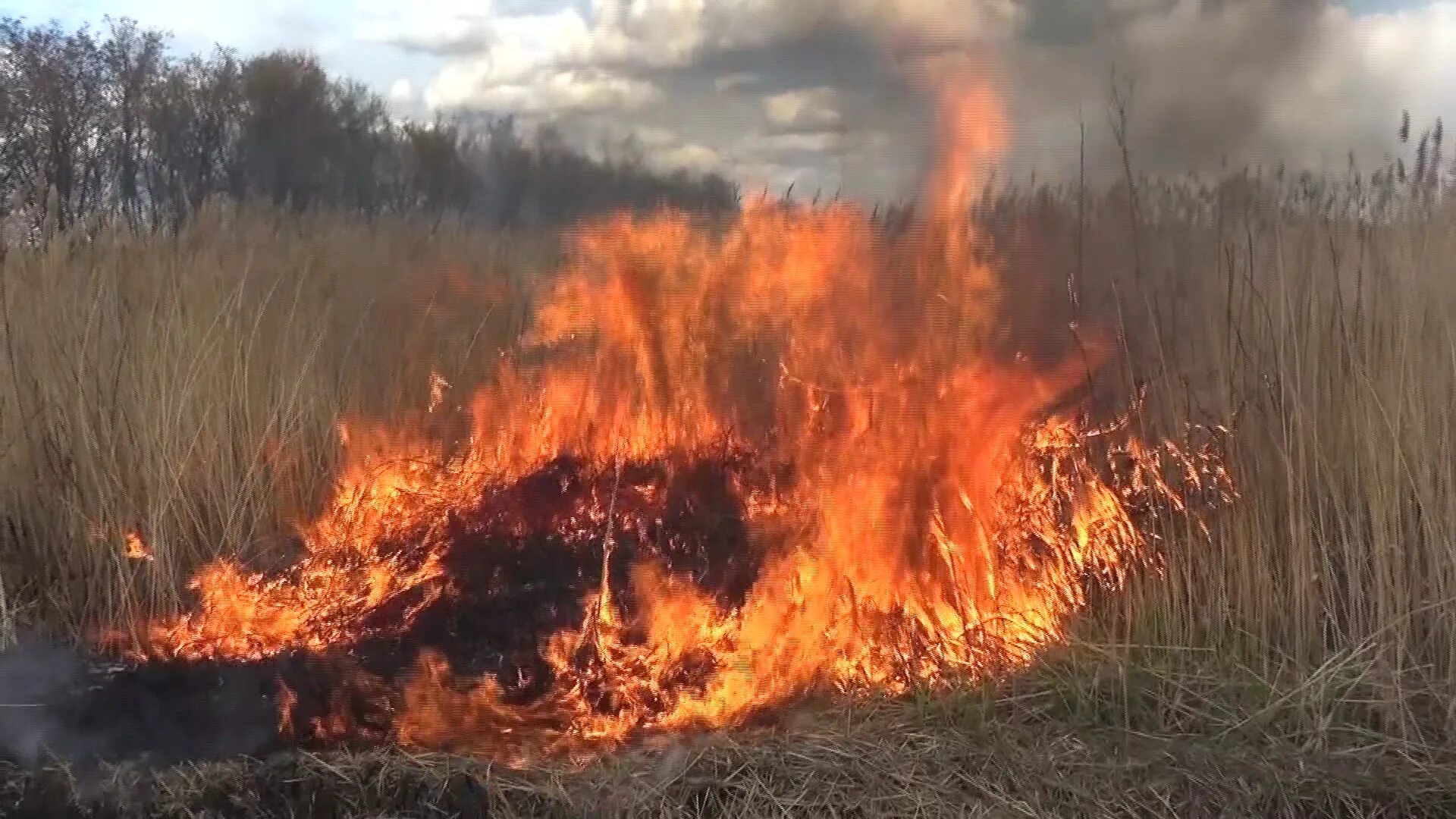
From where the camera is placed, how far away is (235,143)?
416 centimetres

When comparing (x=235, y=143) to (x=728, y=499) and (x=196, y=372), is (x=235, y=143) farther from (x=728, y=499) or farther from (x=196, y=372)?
(x=728, y=499)

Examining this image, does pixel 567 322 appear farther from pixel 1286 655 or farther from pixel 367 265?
pixel 1286 655

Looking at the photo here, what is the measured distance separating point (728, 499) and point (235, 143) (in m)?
2.50

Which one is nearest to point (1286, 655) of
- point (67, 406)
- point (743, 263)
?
point (743, 263)

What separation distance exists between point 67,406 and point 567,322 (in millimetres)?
1752

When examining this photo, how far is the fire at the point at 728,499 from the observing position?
10.2ft

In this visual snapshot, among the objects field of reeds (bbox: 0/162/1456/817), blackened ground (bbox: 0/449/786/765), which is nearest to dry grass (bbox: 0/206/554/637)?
field of reeds (bbox: 0/162/1456/817)

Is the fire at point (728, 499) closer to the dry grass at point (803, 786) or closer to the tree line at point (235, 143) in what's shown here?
the dry grass at point (803, 786)

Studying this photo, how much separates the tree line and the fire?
0.52 m

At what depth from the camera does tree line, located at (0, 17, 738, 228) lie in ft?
13.4

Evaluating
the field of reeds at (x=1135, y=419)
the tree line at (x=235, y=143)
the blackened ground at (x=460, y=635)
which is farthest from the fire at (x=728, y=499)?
the tree line at (x=235, y=143)

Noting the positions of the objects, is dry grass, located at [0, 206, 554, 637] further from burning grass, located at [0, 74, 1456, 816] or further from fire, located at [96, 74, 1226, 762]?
fire, located at [96, 74, 1226, 762]

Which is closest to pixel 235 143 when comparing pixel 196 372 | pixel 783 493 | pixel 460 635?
pixel 196 372

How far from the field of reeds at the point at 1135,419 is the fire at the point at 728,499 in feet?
0.53
